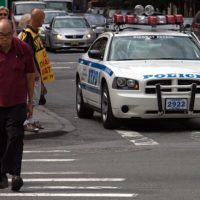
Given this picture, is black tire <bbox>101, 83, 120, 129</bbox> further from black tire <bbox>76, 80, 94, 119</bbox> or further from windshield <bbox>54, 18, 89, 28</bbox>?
windshield <bbox>54, 18, 89, 28</bbox>

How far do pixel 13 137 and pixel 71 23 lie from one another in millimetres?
28873

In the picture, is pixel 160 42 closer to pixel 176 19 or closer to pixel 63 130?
pixel 176 19

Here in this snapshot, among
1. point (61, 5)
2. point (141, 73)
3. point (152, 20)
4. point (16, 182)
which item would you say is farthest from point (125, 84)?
point (61, 5)

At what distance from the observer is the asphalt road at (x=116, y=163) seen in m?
8.33

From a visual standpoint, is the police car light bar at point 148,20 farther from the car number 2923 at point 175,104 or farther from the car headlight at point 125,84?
the car number 2923 at point 175,104

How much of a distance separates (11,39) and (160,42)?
6.27m

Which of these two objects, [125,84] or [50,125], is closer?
[125,84]

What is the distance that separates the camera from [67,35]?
35.5m

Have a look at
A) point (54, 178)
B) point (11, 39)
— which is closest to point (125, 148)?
point (54, 178)

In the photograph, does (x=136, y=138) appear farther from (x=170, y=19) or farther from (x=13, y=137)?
(x=13, y=137)

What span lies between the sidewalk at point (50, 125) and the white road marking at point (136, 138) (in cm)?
94

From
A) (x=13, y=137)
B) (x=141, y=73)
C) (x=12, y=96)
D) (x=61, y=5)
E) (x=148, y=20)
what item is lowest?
(x=61, y=5)

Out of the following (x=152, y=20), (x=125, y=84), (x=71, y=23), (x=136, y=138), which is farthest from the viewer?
(x=71, y=23)

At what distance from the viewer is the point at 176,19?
15.4 meters
